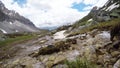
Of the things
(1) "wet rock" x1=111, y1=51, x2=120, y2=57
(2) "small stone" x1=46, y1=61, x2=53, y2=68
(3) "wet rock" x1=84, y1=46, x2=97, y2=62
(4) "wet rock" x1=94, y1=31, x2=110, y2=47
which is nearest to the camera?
(1) "wet rock" x1=111, y1=51, x2=120, y2=57

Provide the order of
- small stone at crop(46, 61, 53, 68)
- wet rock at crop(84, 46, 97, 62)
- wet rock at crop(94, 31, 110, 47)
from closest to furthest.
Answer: wet rock at crop(84, 46, 97, 62)
small stone at crop(46, 61, 53, 68)
wet rock at crop(94, 31, 110, 47)

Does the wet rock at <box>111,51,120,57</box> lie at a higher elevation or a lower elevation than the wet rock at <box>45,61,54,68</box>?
higher

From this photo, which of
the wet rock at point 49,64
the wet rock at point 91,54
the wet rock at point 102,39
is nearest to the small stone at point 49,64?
the wet rock at point 49,64

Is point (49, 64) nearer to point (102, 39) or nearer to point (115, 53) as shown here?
point (115, 53)

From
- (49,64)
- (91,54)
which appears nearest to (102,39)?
(91,54)

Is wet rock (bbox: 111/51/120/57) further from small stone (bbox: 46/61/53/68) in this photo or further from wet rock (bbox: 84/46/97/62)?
small stone (bbox: 46/61/53/68)

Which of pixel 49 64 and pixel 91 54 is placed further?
pixel 91 54

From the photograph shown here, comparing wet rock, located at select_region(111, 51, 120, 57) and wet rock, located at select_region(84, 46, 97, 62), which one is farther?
wet rock, located at select_region(84, 46, 97, 62)

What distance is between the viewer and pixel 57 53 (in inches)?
1229

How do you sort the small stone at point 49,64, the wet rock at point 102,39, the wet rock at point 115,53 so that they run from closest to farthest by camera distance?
1. the wet rock at point 115,53
2. the small stone at point 49,64
3. the wet rock at point 102,39

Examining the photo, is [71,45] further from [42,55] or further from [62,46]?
[42,55]

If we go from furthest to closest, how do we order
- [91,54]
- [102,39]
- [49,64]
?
[102,39]
[91,54]
[49,64]

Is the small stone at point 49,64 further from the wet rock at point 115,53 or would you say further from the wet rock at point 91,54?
the wet rock at point 115,53

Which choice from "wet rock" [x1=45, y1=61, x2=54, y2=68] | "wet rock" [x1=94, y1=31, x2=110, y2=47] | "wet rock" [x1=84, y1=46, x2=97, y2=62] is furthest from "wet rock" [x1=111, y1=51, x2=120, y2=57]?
"wet rock" [x1=45, y1=61, x2=54, y2=68]
